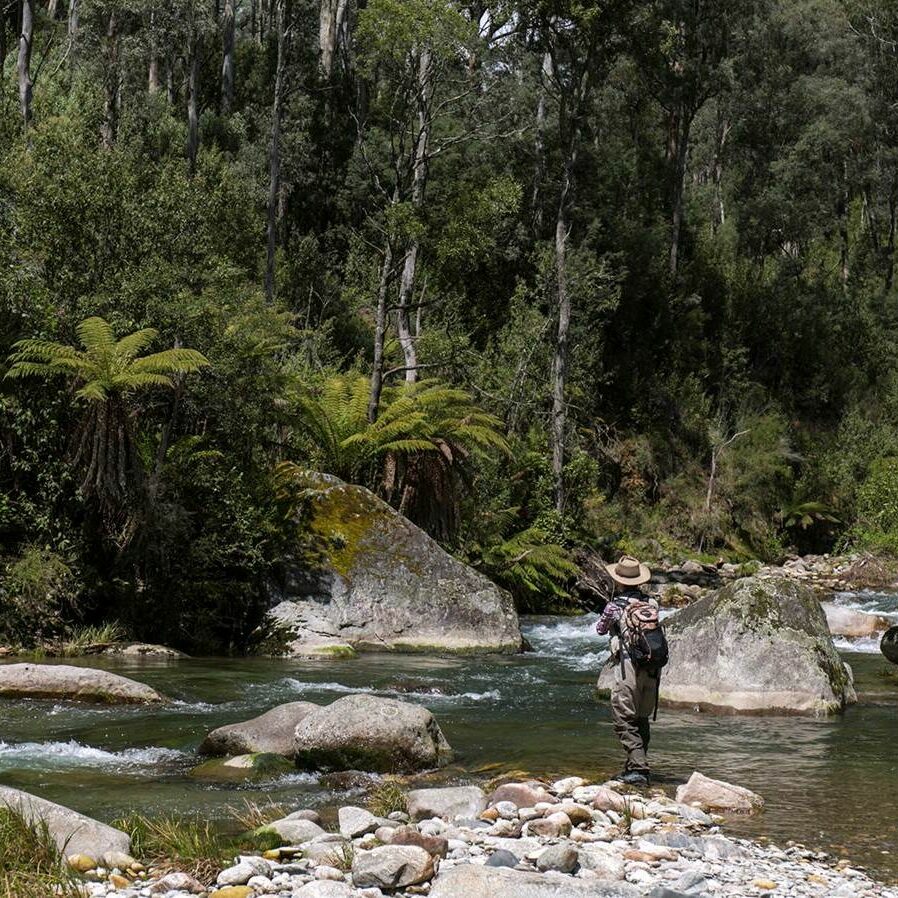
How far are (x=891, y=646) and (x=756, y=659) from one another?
4.11 metres

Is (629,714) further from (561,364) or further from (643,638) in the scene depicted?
(561,364)

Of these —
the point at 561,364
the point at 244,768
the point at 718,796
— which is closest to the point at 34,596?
the point at 244,768

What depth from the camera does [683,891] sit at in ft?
18.2

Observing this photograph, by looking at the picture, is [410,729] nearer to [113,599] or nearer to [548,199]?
[113,599]

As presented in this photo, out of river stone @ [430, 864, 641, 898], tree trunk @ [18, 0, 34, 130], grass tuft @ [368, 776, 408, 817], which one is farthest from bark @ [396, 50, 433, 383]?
river stone @ [430, 864, 641, 898]

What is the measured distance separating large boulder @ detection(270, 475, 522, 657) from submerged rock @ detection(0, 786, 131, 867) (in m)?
9.00

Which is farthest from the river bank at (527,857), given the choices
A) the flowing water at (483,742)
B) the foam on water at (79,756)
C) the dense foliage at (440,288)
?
the dense foliage at (440,288)

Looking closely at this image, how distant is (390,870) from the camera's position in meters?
5.48

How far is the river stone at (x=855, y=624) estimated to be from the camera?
1819 cm

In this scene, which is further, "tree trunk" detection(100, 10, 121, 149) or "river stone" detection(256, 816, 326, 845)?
"tree trunk" detection(100, 10, 121, 149)

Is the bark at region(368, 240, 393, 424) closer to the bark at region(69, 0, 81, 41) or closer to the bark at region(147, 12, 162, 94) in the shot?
the bark at region(147, 12, 162, 94)

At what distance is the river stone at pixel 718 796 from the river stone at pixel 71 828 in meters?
3.45

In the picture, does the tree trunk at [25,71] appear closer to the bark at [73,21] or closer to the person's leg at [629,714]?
the bark at [73,21]

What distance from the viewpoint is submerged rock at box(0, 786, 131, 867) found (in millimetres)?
5863
